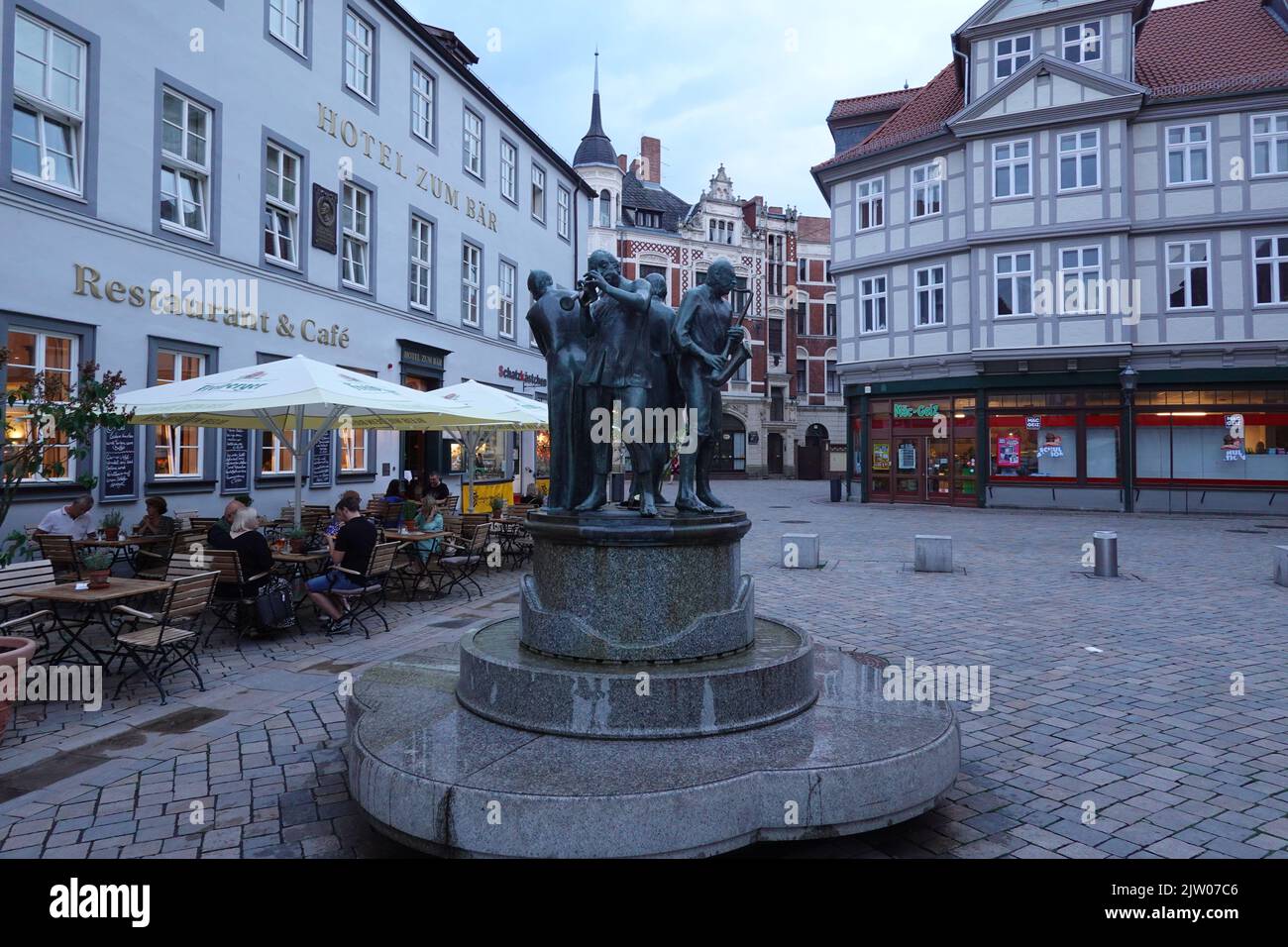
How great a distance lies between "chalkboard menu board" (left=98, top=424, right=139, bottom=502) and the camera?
38.8 ft

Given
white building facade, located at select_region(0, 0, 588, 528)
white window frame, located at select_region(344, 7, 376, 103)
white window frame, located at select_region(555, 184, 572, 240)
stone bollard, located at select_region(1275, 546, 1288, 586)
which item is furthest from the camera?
white window frame, located at select_region(555, 184, 572, 240)

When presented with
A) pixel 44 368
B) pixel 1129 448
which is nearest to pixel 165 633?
pixel 44 368

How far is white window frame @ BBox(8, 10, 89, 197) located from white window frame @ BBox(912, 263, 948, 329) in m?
22.9

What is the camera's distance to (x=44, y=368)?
36.4 feet

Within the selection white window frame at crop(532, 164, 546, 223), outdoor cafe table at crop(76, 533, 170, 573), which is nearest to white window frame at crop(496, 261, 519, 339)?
white window frame at crop(532, 164, 546, 223)

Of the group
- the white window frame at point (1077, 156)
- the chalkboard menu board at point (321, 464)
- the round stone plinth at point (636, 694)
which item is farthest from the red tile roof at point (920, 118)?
the round stone plinth at point (636, 694)

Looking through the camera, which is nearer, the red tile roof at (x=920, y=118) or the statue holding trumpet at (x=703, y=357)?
the statue holding trumpet at (x=703, y=357)

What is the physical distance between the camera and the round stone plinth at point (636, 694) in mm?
4551

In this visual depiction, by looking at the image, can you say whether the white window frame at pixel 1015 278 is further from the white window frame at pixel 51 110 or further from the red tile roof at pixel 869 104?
the white window frame at pixel 51 110

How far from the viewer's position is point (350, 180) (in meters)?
17.7

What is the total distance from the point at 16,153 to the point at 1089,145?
1005 inches

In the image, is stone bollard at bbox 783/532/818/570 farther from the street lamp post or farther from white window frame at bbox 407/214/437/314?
the street lamp post

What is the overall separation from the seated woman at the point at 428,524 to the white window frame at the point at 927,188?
20584 mm

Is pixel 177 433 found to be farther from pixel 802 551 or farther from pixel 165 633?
pixel 802 551
